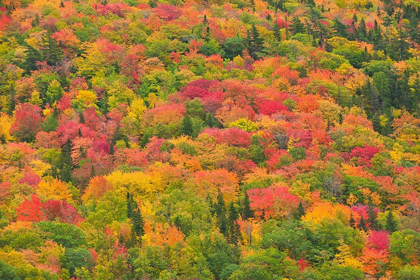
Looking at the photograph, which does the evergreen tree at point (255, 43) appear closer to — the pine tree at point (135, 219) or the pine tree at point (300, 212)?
the pine tree at point (300, 212)

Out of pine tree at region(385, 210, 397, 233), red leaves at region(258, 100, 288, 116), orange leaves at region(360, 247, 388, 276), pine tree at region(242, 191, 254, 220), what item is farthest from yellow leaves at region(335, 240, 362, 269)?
red leaves at region(258, 100, 288, 116)

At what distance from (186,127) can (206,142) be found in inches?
280

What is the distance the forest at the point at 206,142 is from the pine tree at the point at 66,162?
9.7 inches

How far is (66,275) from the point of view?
71.8 meters

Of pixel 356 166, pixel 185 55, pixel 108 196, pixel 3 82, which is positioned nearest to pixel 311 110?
pixel 356 166

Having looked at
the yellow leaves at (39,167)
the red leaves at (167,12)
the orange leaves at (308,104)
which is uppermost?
the red leaves at (167,12)

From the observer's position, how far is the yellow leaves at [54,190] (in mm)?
89500

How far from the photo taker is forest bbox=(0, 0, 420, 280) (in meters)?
76.4

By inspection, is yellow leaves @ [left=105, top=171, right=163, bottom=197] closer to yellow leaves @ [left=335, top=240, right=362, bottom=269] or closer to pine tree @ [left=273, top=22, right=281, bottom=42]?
yellow leaves @ [left=335, top=240, right=362, bottom=269]

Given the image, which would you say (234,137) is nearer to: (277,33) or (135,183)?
(135,183)

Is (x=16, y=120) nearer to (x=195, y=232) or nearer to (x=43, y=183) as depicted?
(x=43, y=183)

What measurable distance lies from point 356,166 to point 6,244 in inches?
1910

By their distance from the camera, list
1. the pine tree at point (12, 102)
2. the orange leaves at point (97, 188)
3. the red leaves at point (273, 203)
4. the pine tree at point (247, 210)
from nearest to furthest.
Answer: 1. the red leaves at point (273, 203)
2. the pine tree at point (247, 210)
3. the orange leaves at point (97, 188)
4. the pine tree at point (12, 102)

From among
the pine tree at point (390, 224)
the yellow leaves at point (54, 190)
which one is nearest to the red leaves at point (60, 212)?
the yellow leaves at point (54, 190)
